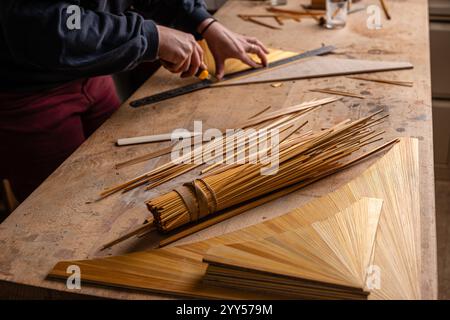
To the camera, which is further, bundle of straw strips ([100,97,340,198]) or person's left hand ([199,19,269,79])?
person's left hand ([199,19,269,79])

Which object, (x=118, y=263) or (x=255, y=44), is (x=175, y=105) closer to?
(x=255, y=44)

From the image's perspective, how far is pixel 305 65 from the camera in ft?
5.76

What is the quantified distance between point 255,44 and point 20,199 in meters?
0.93

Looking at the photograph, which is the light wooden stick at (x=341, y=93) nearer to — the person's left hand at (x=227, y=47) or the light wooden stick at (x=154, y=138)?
the person's left hand at (x=227, y=47)

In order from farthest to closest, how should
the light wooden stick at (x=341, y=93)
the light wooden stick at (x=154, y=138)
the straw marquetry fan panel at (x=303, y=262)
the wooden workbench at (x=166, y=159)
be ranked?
the light wooden stick at (x=341, y=93)
the light wooden stick at (x=154, y=138)
the wooden workbench at (x=166, y=159)
the straw marquetry fan panel at (x=303, y=262)

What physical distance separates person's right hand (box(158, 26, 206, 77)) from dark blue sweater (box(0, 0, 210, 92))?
0.03m

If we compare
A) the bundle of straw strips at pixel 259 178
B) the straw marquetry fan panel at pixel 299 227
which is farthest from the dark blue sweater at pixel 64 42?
the straw marquetry fan panel at pixel 299 227

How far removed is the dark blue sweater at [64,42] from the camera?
1.18 m

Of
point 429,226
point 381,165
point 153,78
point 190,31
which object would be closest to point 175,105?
point 153,78

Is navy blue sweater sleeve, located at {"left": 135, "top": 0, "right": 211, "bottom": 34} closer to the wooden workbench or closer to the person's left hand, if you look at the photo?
the person's left hand

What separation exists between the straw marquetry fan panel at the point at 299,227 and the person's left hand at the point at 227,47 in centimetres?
72

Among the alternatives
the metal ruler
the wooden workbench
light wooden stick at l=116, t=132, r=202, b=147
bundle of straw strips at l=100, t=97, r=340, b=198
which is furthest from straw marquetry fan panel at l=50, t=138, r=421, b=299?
the metal ruler

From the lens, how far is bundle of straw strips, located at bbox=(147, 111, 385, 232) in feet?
3.38

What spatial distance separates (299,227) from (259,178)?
0.17m
